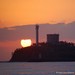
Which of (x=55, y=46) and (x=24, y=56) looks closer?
(x=55, y=46)

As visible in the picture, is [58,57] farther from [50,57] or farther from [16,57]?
[16,57]

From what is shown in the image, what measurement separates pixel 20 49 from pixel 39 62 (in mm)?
12827

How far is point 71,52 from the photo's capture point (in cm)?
7981

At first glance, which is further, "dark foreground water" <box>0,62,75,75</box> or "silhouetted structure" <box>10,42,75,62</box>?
"silhouetted structure" <box>10,42,75,62</box>

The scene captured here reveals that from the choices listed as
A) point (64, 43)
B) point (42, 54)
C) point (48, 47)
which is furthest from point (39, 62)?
point (64, 43)

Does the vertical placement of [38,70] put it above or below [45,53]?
below

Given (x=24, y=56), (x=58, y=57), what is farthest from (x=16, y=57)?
(x=58, y=57)

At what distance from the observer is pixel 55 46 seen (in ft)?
251

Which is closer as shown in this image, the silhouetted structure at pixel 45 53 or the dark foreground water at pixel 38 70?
the dark foreground water at pixel 38 70

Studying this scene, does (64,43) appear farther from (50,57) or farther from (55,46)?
(50,57)

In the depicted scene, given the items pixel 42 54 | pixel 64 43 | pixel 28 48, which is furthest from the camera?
pixel 42 54

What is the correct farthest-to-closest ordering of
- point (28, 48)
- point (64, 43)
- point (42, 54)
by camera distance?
point (42, 54) < point (28, 48) < point (64, 43)

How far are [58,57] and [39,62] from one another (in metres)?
5.41

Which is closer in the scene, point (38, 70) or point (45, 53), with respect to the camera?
point (38, 70)
